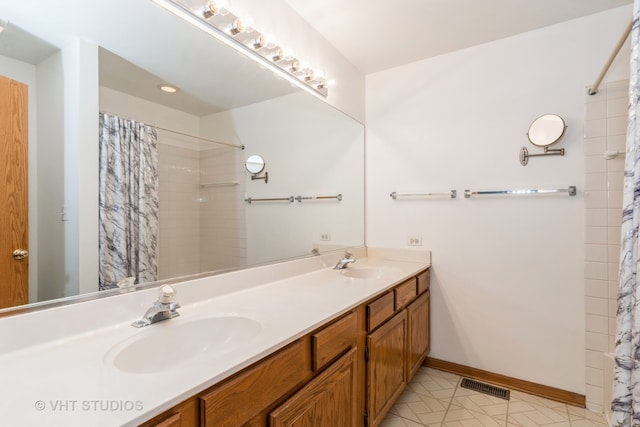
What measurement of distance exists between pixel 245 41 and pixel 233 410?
1.51 metres

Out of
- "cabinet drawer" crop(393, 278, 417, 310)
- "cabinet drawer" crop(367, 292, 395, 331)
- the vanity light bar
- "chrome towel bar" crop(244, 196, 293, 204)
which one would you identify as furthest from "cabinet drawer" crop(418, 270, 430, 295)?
the vanity light bar

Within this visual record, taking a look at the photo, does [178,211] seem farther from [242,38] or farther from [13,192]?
[242,38]

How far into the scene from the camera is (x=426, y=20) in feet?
6.20

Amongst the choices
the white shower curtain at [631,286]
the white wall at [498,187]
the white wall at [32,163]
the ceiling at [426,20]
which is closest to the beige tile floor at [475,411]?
the white wall at [498,187]

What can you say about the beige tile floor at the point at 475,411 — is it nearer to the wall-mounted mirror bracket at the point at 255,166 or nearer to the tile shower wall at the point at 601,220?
the tile shower wall at the point at 601,220

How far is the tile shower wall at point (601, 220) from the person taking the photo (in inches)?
68.7

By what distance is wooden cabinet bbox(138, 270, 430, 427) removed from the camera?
2.43 ft

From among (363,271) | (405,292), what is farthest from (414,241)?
(405,292)

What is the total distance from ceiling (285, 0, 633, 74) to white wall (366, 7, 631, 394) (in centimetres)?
10

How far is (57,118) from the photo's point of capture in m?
0.95

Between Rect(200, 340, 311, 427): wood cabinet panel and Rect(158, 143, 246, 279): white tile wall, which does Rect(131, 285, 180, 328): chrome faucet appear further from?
Rect(200, 340, 311, 427): wood cabinet panel

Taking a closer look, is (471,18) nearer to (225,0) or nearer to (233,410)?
(225,0)

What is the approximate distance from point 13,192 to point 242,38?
3.60 feet

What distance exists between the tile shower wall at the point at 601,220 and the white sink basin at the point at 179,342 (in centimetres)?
197
